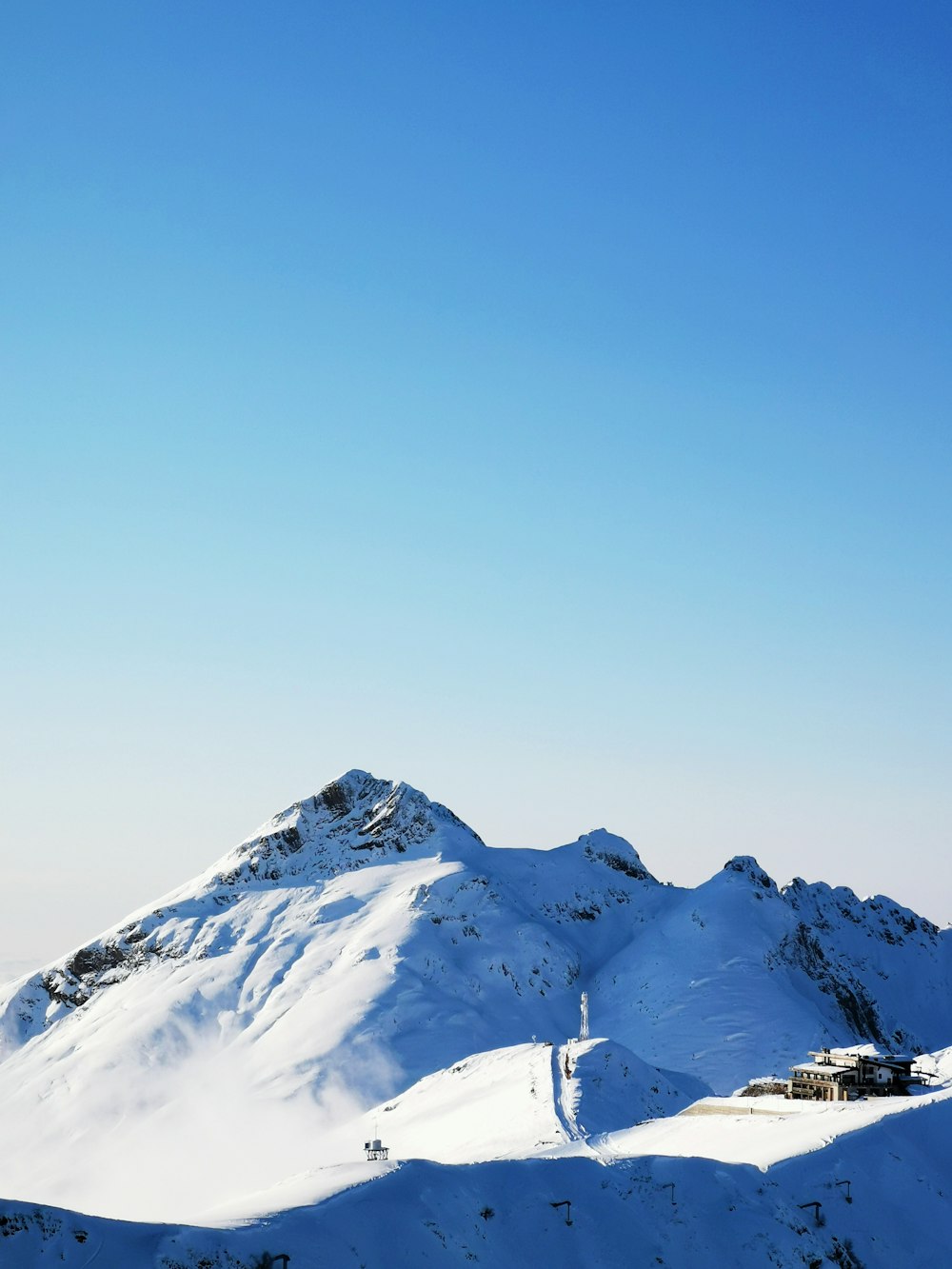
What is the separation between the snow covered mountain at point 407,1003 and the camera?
10100 cm

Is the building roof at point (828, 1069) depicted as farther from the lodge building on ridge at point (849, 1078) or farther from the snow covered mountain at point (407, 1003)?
the snow covered mountain at point (407, 1003)

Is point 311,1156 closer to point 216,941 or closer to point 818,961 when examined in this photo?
point 216,941

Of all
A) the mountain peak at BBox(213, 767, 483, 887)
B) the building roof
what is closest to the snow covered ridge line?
the mountain peak at BBox(213, 767, 483, 887)

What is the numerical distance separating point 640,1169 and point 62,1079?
90900 mm

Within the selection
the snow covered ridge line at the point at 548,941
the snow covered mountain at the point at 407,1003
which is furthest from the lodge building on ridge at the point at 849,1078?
the snow covered ridge line at the point at 548,941

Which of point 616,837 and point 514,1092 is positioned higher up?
point 616,837

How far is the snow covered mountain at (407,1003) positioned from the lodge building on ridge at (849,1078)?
33.7 ft

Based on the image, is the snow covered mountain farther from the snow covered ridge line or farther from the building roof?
the building roof

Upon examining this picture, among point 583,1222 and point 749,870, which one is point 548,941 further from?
point 583,1222

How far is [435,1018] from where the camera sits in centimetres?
12569

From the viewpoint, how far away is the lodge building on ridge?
85.9 metres

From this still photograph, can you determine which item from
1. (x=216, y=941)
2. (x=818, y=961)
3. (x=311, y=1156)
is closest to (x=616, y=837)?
(x=818, y=961)

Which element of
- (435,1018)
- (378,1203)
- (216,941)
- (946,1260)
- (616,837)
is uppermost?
(616,837)

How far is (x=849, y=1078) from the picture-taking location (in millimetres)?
86250
